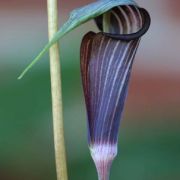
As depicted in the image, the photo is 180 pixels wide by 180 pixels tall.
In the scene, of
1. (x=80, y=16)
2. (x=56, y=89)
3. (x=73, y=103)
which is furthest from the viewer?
(x=73, y=103)

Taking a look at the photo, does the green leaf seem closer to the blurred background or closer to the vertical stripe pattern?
the vertical stripe pattern

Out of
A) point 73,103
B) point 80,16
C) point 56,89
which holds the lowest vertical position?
point 73,103

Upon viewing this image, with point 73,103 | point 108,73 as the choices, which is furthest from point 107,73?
point 73,103

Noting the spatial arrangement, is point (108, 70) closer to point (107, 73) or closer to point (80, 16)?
point (107, 73)

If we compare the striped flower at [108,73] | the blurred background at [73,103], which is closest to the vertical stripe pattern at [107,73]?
the striped flower at [108,73]

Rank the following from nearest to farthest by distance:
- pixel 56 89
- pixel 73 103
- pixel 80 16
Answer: pixel 80 16, pixel 56 89, pixel 73 103

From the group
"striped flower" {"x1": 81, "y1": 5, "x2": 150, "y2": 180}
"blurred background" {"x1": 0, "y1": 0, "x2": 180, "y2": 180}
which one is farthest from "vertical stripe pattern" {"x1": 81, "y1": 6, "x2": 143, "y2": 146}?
"blurred background" {"x1": 0, "y1": 0, "x2": 180, "y2": 180}

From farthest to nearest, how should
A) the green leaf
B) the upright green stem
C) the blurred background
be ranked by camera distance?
the blurred background → the upright green stem → the green leaf

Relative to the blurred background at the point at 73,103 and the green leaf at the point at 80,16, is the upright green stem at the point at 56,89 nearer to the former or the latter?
the green leaf at the point at 80,16
